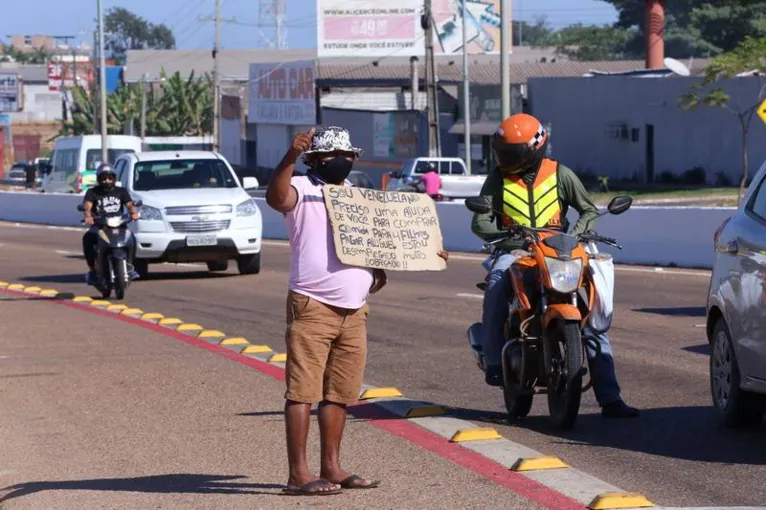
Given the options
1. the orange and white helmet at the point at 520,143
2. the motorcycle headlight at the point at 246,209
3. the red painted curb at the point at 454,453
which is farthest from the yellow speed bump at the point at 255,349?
the motorcycle headlight at the point at 246,209

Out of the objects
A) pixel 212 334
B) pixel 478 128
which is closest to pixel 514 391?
pixel 212 334

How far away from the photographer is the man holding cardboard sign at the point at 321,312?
6484 millimetres

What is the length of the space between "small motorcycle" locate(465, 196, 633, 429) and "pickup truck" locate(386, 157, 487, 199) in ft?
103

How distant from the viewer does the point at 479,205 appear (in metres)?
8.22

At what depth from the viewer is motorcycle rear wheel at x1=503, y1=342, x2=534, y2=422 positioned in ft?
27.7

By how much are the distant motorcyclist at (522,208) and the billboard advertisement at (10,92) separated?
112 meters

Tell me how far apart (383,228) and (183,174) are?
1553 centimetres

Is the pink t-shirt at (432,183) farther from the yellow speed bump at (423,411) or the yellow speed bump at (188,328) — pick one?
the yellow speed bump at (423,411)

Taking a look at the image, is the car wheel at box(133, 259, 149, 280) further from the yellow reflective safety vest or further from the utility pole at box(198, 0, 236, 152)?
the utility pole at box(198, 0, 236, 152)

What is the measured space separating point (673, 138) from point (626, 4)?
2325 inches

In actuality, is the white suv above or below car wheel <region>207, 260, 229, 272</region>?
above

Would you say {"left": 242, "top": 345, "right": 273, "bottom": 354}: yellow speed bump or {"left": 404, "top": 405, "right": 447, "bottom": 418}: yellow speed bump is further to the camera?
{"left": 242, "top": 345, "right": 273, "bottom": 354}: yellow speed bump

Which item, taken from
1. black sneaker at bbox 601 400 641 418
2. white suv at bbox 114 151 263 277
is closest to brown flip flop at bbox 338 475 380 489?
black sneaker at bbox 601 400 641 418

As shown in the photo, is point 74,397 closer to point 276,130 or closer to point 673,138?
point 673,138
